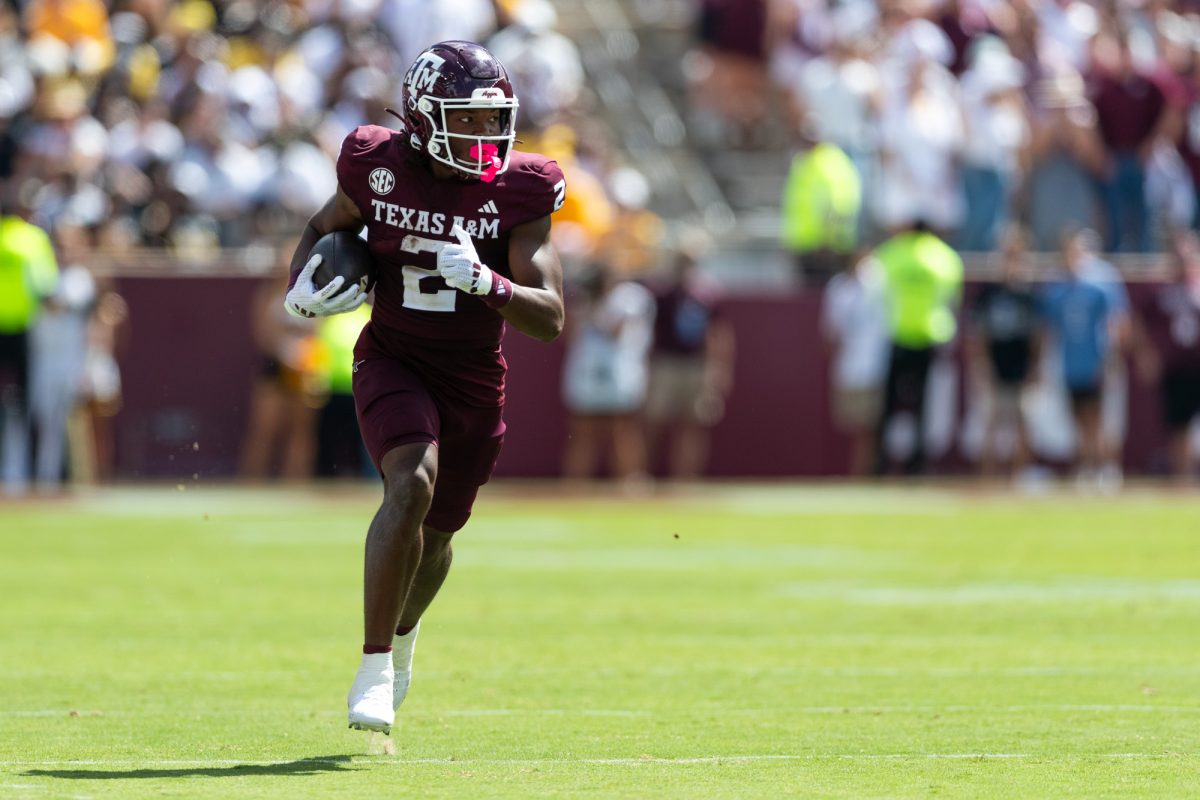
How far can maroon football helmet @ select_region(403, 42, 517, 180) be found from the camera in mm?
6578

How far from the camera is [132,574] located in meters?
12.1

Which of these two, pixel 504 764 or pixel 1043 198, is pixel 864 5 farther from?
pixel 504 764

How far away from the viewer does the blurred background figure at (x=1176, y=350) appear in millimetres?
19453

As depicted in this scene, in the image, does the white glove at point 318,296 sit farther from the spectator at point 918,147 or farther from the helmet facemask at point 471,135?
the spectator at point 918,147

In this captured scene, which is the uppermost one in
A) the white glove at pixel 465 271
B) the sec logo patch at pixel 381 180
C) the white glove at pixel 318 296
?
the sec logo patch at pixel 381 180

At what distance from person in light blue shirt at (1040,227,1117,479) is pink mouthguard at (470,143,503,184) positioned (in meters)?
12.5

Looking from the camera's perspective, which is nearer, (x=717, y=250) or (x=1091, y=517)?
(x=1091, y=517)

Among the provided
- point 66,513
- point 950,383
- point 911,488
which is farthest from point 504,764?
point 950,383

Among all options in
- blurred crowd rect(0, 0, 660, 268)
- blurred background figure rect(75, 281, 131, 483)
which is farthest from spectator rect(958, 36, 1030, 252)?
blurred background figure rect(75, 281, 131, 483)

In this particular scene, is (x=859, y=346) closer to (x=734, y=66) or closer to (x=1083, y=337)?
(x=1083, y=337)

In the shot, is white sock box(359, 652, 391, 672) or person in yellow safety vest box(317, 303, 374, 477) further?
person in yellow safety vest box(317, 303, 374, 477)

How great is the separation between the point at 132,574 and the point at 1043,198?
1056cm

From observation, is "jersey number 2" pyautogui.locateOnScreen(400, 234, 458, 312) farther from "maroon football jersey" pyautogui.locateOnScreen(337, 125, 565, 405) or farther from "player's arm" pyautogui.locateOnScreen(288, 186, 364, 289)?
"player's arm" pyautogui.locateOnScreen(288, 186, 364, 289)

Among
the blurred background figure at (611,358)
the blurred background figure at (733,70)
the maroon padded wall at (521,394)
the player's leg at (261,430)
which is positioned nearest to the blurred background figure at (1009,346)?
the maroon padded wall at (521,394)
